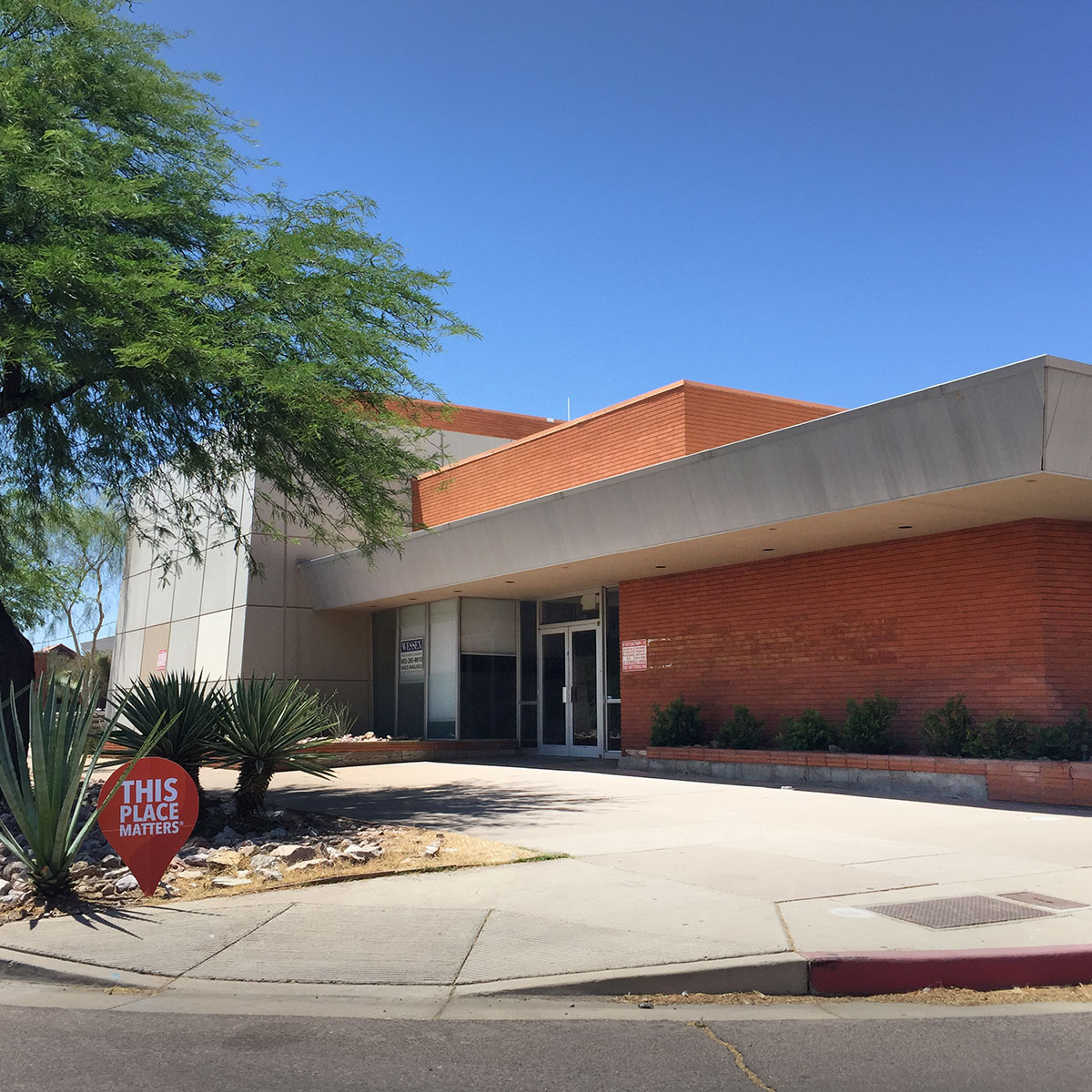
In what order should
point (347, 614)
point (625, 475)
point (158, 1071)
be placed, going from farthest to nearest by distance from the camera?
point (347, 614)
point (625, 475)
point (158, 1071)

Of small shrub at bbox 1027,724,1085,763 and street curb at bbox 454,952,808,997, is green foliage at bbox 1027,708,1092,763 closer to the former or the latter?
small shrub at bbox 1027,724,1085,763

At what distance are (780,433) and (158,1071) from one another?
448 inches

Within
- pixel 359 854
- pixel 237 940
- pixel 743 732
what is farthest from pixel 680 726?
pixel 237 940

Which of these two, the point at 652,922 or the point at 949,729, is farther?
the point at 949,729

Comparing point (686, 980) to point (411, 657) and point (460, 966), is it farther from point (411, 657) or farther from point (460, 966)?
point (411, 657)

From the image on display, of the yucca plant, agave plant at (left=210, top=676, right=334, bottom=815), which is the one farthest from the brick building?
the yucca plant

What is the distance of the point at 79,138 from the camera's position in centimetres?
1202

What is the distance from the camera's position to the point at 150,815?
793cm

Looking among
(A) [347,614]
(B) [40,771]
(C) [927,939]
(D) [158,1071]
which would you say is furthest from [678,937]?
(A) [347,614]

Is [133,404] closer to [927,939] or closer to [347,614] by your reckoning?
[927,939]

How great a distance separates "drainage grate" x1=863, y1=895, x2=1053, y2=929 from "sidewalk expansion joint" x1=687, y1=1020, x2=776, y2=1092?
7.16 feet

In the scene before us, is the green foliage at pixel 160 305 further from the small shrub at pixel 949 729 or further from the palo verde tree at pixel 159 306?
the small shrub at pixel 949 729

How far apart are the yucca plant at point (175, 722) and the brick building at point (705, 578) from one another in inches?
225

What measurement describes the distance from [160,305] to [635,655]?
12.5 metres
